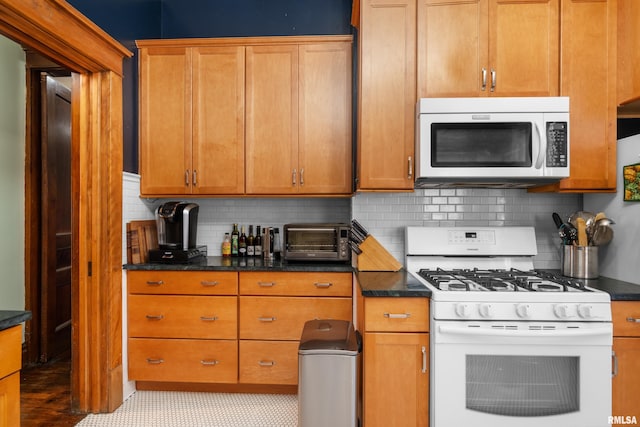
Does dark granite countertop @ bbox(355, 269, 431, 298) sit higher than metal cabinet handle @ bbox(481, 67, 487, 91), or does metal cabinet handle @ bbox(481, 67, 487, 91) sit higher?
metal cabinet handle @ bbox(481, 67, 487, 91)

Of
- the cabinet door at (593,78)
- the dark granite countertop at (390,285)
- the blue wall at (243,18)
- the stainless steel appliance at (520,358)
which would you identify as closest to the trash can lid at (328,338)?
the dark granite countertop at (390,285)

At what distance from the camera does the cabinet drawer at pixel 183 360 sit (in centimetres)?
265

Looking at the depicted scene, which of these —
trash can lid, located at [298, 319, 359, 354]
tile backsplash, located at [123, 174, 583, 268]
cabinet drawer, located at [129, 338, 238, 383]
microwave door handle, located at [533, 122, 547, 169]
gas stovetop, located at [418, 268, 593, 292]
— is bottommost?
cabinet drawer, located at [129, 338, 238, 383]

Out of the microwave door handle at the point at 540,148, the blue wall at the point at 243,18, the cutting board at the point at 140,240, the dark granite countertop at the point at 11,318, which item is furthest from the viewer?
the blue wall at the point at 243,18

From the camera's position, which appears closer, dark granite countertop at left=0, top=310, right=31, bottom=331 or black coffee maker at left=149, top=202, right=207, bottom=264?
dark granite countertop at left=0, top=310, right=31, bottom=331

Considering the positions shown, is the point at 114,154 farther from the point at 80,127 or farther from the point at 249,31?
the point at 249,31

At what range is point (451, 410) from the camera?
1896mm

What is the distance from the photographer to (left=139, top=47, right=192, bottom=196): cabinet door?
2857 millimetres

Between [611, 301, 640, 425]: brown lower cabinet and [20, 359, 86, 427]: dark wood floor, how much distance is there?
9.66 ft

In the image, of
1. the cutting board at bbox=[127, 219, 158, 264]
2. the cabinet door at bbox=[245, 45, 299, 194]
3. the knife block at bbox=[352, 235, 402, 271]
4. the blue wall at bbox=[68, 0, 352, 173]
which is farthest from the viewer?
the blue wall at bbox=[68, 0, 352, 173]

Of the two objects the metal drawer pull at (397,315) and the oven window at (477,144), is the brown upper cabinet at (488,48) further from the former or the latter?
the metal drawer pull at (397,315)

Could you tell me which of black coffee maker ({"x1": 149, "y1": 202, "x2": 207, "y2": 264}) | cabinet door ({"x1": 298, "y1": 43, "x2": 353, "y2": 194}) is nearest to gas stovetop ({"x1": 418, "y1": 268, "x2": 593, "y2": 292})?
cabinet door ({"x1": 298, "y1": 43, "x2": 353, "y2": 194})

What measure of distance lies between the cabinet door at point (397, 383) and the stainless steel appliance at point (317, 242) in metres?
0.87

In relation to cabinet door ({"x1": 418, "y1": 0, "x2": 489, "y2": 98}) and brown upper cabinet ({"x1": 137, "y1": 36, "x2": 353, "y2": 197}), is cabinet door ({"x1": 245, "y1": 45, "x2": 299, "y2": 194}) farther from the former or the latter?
cabinet door ({"x1": 418, "y1": 0, "x2": 489, "y2": 98})
